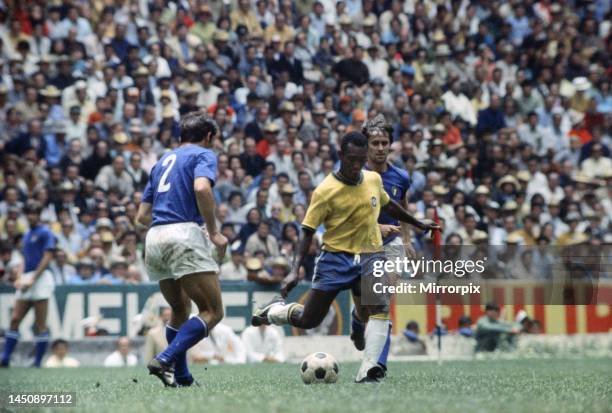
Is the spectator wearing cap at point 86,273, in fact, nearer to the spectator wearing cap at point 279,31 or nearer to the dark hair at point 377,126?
the spectator wearing cap at point 279,31

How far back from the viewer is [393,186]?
1250 centimetres

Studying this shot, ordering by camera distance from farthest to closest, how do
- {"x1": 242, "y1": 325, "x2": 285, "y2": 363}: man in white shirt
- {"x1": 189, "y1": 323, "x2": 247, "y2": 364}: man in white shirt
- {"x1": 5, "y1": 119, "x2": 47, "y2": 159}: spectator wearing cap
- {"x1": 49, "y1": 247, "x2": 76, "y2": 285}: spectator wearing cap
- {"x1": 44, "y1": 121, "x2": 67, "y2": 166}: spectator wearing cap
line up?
{"x1": 44, "y1": 121, "x2": 67, "y2": 166}: spectator wearing cap → {"x1": 5, "y1": 119, "x2": 47, "y2": 159}: spectator wearing cap → {"x1": 49, "y1": 247, "x2": 76, "y2": 285}: spectator wearing cap → {"x1": 242, "y1": 325, "x2": 285, "y2": 363}: man in white shirt → {"x1": 189, "y1": 323, "x2": 247, "y2": 364}: man in white shirt

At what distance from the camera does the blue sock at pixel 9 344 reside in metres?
17.1

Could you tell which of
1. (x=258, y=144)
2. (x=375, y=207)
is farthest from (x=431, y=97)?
(x=375, y=207)

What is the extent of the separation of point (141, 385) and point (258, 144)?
1106 cm

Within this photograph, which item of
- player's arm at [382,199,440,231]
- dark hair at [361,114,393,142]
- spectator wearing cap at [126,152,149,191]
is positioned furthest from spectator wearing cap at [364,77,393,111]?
player's arm at [382,199,440,231]

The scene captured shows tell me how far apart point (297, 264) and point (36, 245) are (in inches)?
306

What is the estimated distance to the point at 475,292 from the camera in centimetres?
1817

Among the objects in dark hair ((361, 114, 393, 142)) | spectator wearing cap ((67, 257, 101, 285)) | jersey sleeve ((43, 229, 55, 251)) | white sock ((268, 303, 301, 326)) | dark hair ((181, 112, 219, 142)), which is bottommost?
white sock ((268, 303, 301, 326))

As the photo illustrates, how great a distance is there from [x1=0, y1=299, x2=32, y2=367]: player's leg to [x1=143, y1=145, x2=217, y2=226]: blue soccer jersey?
7440 millimetres

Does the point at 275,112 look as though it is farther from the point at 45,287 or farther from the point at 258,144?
the point at 45,287

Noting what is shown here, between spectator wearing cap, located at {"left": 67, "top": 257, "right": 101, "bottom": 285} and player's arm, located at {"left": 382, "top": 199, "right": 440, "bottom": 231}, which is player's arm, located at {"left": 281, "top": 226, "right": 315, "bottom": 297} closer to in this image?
player's arm, located at {"left": 382, "top": 199, "right": 440, "bottom": 231}

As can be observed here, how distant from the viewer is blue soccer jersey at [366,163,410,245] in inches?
491

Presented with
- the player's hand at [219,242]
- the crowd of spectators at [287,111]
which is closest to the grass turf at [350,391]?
the player's hand at [219,242]
